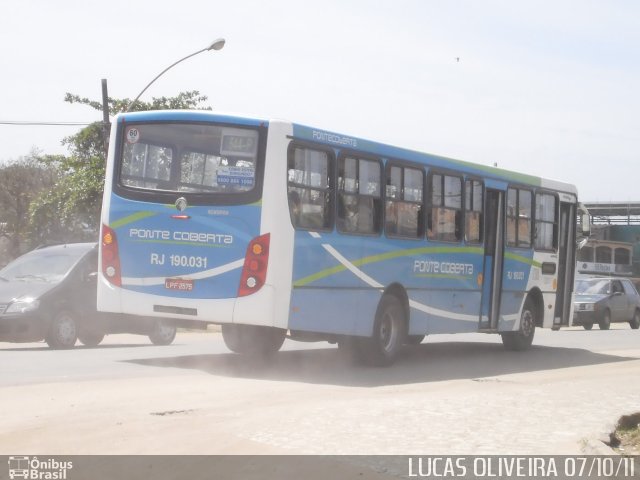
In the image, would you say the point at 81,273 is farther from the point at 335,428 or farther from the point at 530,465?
the point at 530,465

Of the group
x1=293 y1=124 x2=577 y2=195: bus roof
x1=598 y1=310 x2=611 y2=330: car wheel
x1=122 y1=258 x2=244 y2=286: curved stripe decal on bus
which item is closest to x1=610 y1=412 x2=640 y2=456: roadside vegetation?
x1=122 y1=258 x2=244 y2=286: curved stripe decal on bus

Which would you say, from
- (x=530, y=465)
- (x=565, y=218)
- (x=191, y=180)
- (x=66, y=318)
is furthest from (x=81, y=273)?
(x=530, y=465)

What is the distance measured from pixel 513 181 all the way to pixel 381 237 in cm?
440

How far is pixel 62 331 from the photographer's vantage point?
16625 mm

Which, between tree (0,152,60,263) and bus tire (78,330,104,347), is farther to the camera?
tree (0,152,60,263)

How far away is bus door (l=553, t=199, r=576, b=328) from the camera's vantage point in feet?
64.6

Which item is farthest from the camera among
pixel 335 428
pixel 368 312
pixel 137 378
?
pixel 368 312

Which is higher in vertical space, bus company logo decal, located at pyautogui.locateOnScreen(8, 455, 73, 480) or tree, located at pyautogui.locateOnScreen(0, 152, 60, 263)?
tree, located at pyautogui.locateOnScreen(0, 152, 60, 263)

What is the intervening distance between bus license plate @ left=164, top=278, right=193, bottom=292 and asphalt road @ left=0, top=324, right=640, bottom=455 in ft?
3.26

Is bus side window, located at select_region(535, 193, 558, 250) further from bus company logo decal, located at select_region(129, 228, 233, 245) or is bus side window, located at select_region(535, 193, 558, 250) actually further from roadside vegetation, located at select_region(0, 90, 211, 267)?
roadside vegetation, located at select_region(0, 90, 211, 267)

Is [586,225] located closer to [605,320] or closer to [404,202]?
[404,202]

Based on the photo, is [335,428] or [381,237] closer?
[335,428]

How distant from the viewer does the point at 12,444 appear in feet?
24.6

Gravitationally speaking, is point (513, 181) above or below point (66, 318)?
above
